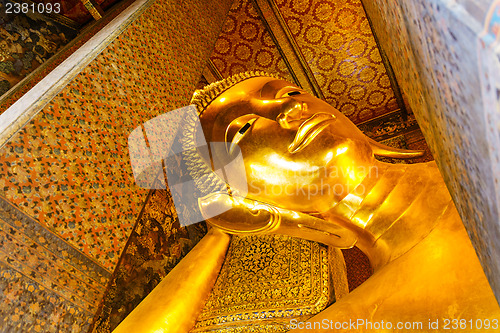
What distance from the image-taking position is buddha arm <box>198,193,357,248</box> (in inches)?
73.9

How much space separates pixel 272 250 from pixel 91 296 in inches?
49.9

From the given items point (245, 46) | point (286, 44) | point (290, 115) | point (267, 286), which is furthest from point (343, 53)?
point (267, 286)

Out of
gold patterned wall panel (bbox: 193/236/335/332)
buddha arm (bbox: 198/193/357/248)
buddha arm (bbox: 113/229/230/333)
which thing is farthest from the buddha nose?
buddha arm (bbox: 113/229/230/333)

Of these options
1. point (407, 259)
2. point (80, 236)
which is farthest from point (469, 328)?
point (80, 236)

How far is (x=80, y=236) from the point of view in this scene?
1153 millimetres

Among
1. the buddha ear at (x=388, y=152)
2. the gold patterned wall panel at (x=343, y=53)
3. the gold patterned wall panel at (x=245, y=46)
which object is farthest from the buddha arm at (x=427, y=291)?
the gold patterned wall panel at (x=245, y=46)

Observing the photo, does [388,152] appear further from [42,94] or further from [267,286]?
[42,94]

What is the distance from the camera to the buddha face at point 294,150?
1.75 metres

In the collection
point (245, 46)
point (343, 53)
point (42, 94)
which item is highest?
point (42, 94)

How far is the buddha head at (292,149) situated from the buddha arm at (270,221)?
53 mm

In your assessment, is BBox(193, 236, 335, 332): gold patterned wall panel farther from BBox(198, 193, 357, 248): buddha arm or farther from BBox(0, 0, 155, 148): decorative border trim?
BBox(0, 0, 155, 148): decorative border trim

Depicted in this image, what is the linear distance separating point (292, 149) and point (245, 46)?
2.46 metres

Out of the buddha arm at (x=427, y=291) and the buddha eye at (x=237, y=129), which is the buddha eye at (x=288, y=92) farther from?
the buddha arm at (x=427, y=291)

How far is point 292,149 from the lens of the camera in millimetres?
1762
